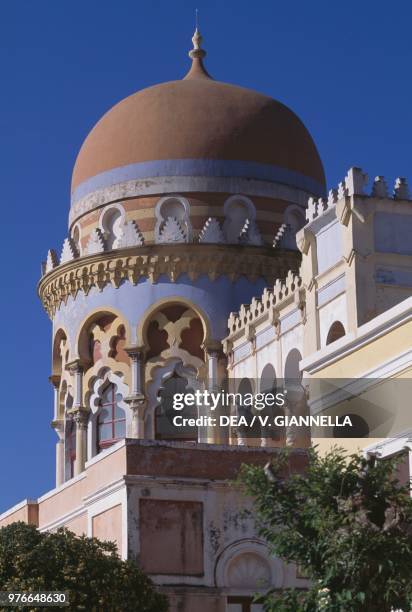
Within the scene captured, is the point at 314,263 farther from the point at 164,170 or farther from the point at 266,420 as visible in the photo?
the point at 164,170

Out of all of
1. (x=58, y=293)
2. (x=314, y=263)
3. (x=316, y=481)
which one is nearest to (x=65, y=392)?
(x=58, y=293)

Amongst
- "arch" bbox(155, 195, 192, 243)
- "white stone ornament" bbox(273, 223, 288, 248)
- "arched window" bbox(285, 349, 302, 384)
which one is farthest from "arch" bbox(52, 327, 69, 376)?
"arched window" bbox(285, 349, 302, 384)

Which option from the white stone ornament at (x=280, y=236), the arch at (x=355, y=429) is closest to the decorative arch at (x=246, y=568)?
the arch at (x=355, y=429)

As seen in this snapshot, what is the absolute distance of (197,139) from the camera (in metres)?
37.0

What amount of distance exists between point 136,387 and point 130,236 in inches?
150

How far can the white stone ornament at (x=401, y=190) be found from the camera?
28.6 metres

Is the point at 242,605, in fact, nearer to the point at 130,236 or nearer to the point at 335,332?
the point at 335,332

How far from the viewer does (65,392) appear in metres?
38.3

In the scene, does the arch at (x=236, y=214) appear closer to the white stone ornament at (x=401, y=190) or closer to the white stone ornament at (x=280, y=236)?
the white stone ornament at (x=280, y=236)

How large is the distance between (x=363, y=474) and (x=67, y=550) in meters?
8.39

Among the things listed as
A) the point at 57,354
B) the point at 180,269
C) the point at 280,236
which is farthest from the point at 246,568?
the point at 57,354

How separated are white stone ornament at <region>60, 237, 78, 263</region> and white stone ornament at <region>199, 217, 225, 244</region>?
A: 144 inches

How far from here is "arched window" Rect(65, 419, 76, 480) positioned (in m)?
37.9

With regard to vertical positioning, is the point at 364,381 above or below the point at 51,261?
below
